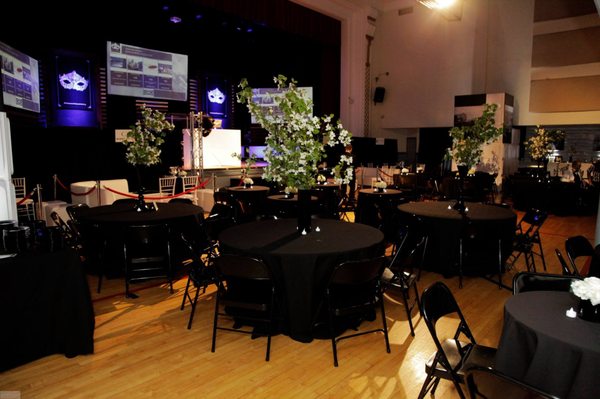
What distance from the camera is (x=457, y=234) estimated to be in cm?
481

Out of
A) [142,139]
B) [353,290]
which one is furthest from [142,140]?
[353,290]

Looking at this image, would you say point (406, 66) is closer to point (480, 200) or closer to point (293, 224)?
point (480, 200)

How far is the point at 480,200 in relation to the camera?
31.4 ft

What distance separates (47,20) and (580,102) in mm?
13906

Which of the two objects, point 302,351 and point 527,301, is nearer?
point 527,301

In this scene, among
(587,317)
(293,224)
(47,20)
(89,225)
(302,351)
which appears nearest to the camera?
(587,317)

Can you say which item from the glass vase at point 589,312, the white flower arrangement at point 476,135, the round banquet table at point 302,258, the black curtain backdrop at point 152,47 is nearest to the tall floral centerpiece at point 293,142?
the round banquet table at point 302,258

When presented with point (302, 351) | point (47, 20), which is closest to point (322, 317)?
point (302, 351)

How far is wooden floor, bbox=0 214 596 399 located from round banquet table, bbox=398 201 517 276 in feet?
3.28

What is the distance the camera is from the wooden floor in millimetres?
2719

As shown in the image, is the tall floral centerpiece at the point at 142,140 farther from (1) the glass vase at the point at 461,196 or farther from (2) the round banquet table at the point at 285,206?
(1) the glass vase at the point at 461,196

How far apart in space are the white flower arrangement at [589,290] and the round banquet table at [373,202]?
4608mm

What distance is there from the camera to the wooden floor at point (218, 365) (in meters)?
2.72

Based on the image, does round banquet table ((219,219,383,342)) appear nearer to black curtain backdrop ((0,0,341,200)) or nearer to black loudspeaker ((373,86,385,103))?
black curtain backdrop ((0,0,341,200))
